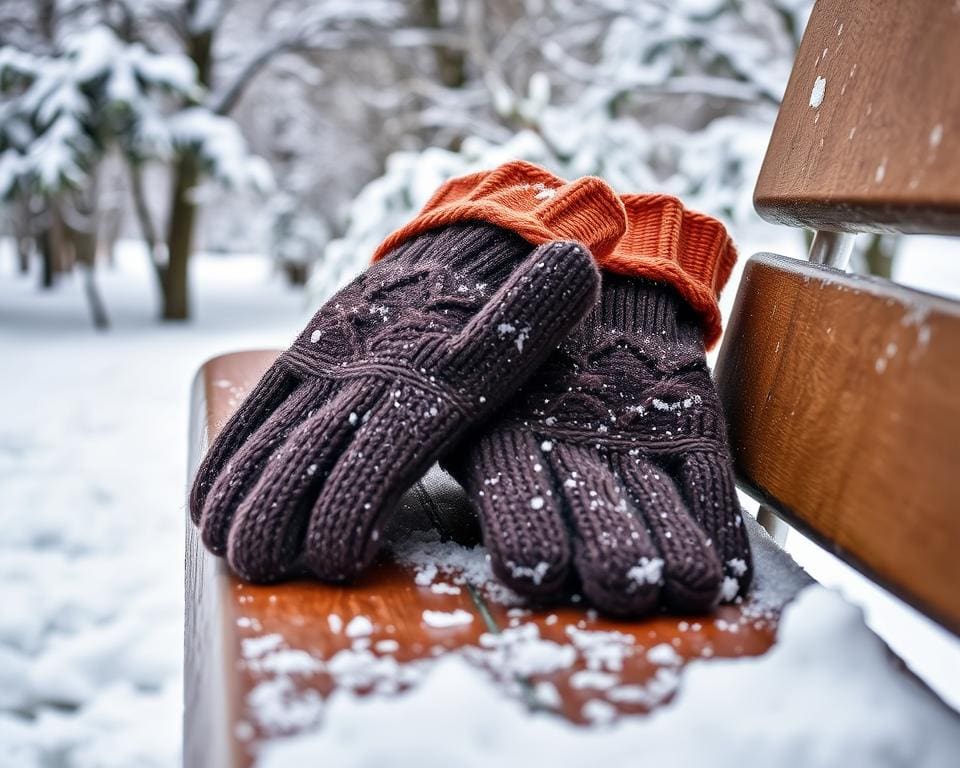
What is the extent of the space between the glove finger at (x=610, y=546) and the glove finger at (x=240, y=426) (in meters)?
0.29

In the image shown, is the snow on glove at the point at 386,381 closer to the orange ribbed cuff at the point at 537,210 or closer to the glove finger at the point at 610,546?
the orange ribbed cuff at the point at 537,210

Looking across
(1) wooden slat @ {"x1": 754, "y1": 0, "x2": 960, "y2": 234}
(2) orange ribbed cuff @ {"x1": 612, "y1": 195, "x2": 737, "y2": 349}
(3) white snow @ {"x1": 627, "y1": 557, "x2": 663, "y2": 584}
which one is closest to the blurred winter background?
(2) orange ribbed cuff @ {"x1": 612, "y1": 195, "x2": 737, "y2": 349}

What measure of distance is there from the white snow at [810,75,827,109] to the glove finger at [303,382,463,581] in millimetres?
528

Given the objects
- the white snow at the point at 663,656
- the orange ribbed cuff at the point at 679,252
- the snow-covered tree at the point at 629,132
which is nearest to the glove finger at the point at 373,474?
the white snow at the point at 663,656

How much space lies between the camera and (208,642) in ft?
1.91

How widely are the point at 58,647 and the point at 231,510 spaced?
3.52 ft

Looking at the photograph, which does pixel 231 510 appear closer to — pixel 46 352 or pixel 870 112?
pixel 870 112

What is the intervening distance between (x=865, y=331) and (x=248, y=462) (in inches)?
20.7

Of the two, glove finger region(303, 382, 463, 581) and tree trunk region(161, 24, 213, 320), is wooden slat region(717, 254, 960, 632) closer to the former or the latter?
glove finger region(303, 382, 463, 581)

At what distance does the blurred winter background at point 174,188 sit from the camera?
5.07 feet

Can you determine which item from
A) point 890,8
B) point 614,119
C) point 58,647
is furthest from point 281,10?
point 890,8

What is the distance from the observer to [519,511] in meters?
0.67

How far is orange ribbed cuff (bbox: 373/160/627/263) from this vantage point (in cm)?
89

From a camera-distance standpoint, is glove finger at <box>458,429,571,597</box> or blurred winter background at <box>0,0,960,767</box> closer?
glove finger at <box>458,429,571,597</box>
